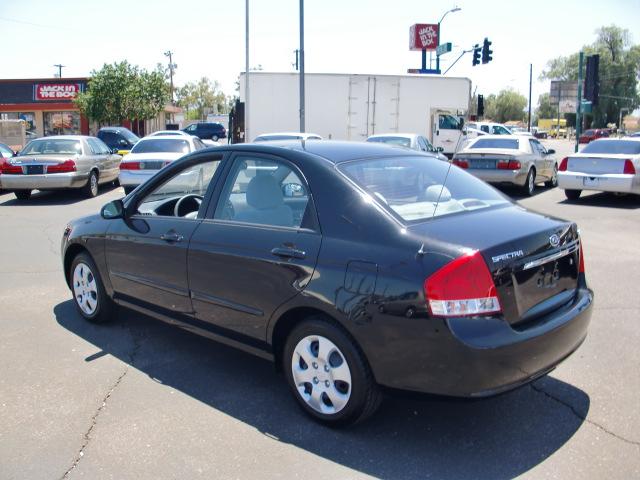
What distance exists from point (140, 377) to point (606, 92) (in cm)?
8554

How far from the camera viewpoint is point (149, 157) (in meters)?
14.6

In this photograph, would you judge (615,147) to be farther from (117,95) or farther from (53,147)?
(117,95)

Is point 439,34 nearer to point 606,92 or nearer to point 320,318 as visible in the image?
point 606,92

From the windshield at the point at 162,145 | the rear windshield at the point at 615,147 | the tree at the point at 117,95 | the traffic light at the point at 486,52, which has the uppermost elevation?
the traffic light at the point at 486,52

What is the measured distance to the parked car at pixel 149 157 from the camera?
14469 millimetres

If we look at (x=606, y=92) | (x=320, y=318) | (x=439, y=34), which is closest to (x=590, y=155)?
(x=320, y=318)

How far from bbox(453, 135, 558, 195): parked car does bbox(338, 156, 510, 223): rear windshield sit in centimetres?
1045

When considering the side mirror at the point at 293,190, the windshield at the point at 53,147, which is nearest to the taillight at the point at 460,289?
the side mirror at the point at 293,190

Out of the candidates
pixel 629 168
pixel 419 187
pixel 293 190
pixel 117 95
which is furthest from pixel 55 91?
pixel 419 187

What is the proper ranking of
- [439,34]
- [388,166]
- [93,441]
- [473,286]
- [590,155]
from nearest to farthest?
[473,286] → [93,441] → [388,166] → [590,155] → [439,34]

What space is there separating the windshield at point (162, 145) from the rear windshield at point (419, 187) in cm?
1149

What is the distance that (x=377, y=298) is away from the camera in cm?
330

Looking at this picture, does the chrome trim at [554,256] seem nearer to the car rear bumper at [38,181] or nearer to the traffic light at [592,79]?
the car rear bumper at [38,181]

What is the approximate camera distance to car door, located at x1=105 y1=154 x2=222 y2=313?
452 centimetres
